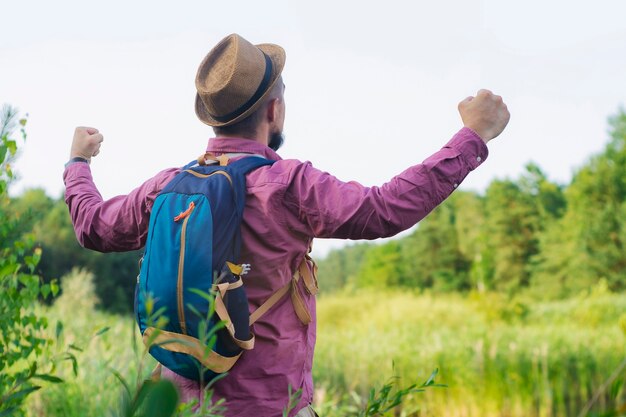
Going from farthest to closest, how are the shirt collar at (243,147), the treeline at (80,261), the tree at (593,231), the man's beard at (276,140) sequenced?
the tree at (593,231)
the treeline at (80,261)
the man's beard at (276,140)
the shirt collar at (243,147)

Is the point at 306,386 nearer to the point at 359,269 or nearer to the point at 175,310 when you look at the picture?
the point at 175,310

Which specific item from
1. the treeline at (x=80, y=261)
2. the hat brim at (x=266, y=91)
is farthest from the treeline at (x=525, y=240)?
the hat brim at (x=266, y=91)

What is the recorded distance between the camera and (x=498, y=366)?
8.09m

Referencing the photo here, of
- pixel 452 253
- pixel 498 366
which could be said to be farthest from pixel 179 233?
pixel 452 253

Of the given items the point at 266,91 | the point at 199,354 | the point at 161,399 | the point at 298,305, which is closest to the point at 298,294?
the point at 298,305

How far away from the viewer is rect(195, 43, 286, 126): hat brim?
213 centimetres

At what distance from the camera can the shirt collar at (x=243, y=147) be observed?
2104 millimetres

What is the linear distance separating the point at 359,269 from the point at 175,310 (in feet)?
133

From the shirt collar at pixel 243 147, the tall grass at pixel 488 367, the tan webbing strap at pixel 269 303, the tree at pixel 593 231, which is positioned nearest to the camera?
the tan webbing strap at pixel 269 303

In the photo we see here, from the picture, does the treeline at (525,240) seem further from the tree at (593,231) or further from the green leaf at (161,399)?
the green leaf at (161,399)

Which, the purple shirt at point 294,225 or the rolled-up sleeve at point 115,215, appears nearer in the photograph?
the purple shirt at point 294,225

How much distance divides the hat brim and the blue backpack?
252 millimetres

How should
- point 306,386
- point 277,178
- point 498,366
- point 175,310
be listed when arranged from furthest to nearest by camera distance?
point 498,366
point 306,386
point 277,178
point 175,310

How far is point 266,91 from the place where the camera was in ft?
7.07
